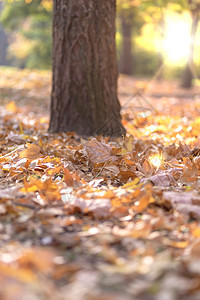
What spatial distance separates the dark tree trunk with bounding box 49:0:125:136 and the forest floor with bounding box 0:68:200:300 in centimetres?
83

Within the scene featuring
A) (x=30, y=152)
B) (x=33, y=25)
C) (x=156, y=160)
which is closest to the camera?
(x=156, y=160)

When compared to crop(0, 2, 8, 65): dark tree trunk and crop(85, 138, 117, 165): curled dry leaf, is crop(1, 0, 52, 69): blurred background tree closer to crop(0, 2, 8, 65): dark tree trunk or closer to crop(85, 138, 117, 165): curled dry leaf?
crop(85, 138, 117, 165): curled dry leaf

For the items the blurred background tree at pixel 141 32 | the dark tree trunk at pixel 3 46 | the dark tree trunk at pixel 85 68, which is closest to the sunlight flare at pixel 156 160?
the dark tree trunk at pixel 85 68

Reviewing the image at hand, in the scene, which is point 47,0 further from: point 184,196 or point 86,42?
point 184,196

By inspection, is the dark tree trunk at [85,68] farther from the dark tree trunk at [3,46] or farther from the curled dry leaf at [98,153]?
the dark tree trunk at [3,46]

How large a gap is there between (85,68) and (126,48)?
1303 cm

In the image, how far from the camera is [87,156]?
2541 millimetres

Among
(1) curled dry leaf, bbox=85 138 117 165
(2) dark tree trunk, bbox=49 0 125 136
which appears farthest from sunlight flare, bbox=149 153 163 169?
(2) dark tree trunk, bbox=49 0 125 136

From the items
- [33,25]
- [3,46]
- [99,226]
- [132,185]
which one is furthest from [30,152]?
[3,46]

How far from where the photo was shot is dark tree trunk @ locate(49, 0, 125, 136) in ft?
11.5

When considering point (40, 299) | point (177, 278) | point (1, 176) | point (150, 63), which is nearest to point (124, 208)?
point (177, 278)

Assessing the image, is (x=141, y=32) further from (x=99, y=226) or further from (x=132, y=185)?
(x=99, y=226)

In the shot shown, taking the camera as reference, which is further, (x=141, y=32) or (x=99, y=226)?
(x=141, y=32)

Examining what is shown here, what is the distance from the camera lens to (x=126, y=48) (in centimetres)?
Result: 1598
